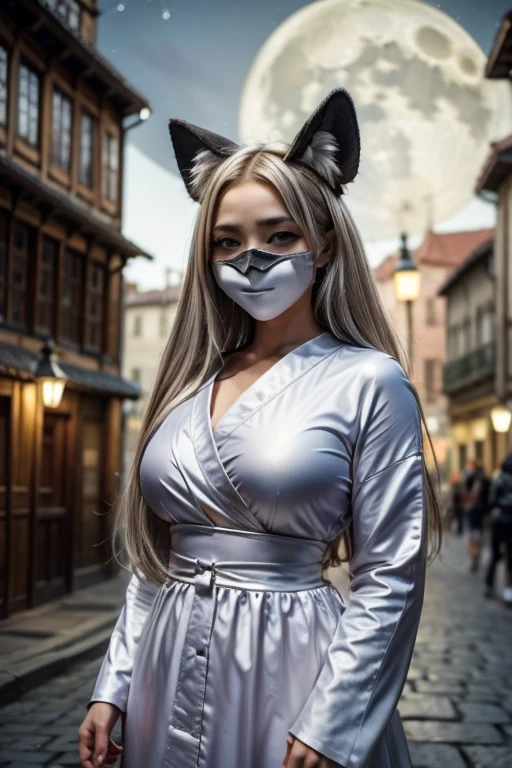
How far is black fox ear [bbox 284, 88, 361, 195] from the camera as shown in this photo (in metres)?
1.91

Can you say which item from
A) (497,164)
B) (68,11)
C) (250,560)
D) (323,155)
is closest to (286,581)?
(250,560)

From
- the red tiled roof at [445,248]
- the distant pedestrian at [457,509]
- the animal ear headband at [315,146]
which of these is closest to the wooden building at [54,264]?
the animal ear headband at [315,146]

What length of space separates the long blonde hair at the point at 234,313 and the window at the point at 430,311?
5281 cm

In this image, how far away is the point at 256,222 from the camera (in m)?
1.92

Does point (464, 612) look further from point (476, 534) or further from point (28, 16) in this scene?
point (28, 16)

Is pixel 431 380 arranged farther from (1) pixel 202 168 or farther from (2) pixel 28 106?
(1) pixel 202 168

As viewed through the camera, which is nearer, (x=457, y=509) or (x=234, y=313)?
(x=234, y=313)

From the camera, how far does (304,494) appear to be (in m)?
1.76

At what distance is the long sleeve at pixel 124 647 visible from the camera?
1928mm

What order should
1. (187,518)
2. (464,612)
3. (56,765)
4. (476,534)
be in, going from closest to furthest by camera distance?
(187,518) < (56,765) < (464,612) < (476,534)

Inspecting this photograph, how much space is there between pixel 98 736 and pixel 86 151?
5.51 m

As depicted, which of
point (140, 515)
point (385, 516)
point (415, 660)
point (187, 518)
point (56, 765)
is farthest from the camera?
point (415, 660)

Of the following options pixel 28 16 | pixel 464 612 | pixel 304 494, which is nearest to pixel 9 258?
pixel 28 16

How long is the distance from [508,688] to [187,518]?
4.72 meters
